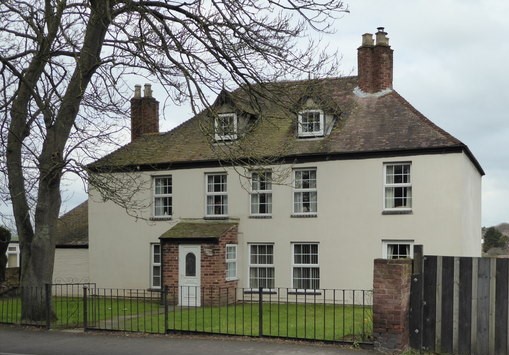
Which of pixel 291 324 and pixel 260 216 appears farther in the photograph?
pixel 260 216

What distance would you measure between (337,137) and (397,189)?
295cm

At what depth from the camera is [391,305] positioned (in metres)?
10.3

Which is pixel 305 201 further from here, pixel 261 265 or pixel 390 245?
pixel 390 245

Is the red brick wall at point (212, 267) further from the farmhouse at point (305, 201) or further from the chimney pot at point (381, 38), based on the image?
the chimney pot at point (381, 38)

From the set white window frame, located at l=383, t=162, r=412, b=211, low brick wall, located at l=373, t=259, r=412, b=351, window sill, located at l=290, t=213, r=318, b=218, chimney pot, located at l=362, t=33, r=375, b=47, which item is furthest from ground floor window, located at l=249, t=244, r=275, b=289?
low brick wall, located at l=373, t=259, r=412, b=351

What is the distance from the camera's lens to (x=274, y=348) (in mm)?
11141

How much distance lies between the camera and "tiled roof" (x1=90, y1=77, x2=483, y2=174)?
20.8 metres

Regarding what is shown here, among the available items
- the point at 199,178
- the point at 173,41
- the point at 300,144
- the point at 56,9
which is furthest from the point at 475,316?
the point at 199,178

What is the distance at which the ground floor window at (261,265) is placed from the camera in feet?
76.6

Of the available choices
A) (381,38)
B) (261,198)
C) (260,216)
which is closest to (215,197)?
(261,198)

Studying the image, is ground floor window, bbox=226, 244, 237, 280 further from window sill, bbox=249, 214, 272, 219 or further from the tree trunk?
the tree trunk

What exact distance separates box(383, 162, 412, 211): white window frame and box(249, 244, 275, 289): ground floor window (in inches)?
187

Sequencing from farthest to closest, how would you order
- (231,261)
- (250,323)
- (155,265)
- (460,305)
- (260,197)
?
1. (155,265)
2. (260,197)
3. (231,261)
4. (250,323)
5. (460,305)

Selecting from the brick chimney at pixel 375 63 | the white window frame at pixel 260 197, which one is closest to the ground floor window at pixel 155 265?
the white window frame at pixel 260 197
